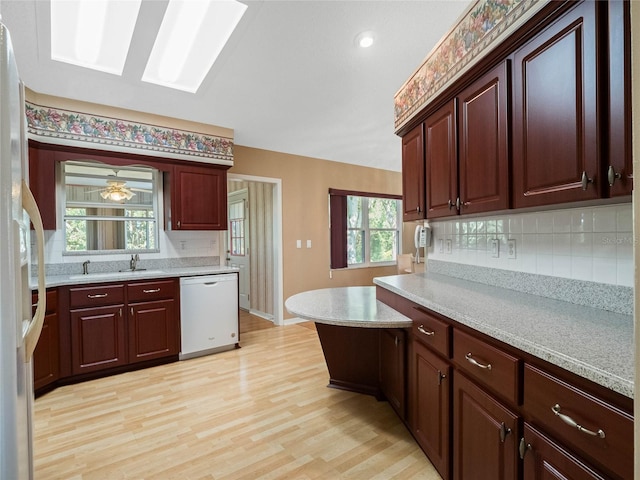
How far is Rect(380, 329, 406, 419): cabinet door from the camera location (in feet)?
6.26

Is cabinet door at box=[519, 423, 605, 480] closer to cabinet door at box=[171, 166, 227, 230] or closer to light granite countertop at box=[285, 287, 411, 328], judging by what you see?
light granite countertop at box=[285, 287, 411, 328]

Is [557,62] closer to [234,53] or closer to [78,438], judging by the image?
[234,53]

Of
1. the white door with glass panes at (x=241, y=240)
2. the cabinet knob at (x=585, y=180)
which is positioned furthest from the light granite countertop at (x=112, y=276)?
the cabinet knob at (x=585, y=180)

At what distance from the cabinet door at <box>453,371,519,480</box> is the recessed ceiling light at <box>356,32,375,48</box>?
88.8 inches

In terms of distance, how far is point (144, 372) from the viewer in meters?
2.88

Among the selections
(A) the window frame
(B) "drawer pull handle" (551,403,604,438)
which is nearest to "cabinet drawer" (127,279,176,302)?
(A) the window frame

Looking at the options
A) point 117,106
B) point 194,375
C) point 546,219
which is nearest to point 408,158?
point 546,219

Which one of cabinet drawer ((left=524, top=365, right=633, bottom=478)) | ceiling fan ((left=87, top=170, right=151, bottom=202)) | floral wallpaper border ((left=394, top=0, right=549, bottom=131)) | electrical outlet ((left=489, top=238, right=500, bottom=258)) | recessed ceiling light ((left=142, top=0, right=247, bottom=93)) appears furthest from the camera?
ceiling fan ((left=87, top=170, right=151, bottom=202))

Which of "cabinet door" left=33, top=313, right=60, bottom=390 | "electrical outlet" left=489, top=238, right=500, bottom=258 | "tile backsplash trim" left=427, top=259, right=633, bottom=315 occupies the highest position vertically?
"electrical outlet" left=489, top=238, right=500, bottom=258

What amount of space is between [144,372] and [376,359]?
6.96 ft

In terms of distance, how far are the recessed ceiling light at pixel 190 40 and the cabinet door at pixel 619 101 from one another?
1.92 m

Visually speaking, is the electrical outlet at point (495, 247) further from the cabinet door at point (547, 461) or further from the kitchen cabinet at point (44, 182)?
the kitchen cabinet at point (44, 182)

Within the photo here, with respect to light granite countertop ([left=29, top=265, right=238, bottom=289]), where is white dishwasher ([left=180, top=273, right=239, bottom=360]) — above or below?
below

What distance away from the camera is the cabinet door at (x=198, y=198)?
3.33 meters
